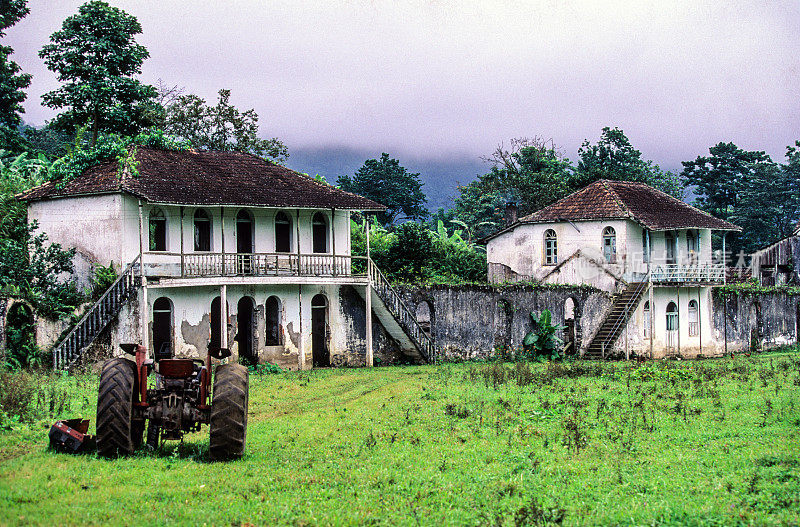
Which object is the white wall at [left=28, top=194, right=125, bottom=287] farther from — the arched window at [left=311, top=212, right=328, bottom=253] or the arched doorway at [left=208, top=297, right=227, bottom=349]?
the arched window at [left=311, top=212, right=328, bottom=253]

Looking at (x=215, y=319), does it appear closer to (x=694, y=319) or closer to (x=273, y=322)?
(x=273, y=322)

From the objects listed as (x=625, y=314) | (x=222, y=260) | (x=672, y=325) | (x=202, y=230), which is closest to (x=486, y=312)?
(x=625, y=314)

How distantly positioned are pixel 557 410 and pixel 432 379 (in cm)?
740

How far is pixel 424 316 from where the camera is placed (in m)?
33.3

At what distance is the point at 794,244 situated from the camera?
5175cm

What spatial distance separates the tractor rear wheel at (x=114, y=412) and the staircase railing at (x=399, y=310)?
1849cm

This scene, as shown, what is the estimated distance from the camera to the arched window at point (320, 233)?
31969 mm

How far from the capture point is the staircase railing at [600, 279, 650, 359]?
3572cm

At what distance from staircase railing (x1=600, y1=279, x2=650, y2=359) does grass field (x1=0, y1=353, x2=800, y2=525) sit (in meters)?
13.9

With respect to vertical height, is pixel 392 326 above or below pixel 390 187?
below

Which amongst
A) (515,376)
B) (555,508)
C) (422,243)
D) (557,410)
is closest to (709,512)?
(555,508)

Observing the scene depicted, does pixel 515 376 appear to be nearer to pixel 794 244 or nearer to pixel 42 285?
Answer: pixel 42 285

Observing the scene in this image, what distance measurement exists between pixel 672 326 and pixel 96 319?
2605 cm

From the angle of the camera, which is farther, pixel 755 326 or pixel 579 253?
pixel 755 326
